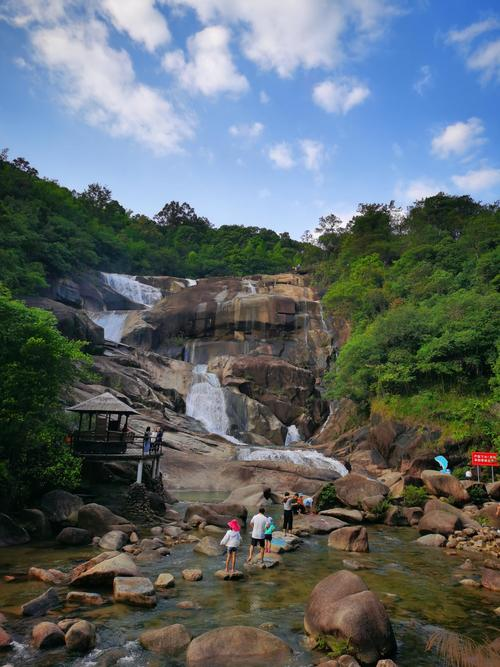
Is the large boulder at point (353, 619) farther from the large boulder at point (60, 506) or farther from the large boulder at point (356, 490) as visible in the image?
the large boulder at point (356, 490)

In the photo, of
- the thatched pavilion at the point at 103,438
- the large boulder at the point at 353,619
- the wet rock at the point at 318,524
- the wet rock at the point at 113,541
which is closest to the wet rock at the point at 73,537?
the wet rock at the point at 113,541

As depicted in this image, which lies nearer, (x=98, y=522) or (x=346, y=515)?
(x=98, y=522)

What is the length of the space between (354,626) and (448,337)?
25.5 metres

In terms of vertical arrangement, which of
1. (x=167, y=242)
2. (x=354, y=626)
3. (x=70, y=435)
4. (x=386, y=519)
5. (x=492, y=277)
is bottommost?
(x=386, y=519)

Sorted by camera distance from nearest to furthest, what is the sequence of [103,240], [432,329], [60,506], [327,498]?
[60,506] → [327,498] → [432,329] → [103,240]

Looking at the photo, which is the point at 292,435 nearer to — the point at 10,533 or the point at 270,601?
the point at 10,533

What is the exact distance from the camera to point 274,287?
60.2 meters

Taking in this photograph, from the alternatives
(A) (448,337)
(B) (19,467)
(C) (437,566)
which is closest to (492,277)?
(A) (448,337)

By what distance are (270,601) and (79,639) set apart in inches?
167

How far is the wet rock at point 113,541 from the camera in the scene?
13969 millimetres

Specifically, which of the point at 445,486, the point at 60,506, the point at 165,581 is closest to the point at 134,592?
the point at 165,581

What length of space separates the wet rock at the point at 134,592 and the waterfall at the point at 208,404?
27.6 metres

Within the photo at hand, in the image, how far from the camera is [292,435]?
132ft

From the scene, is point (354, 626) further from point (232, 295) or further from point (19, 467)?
point (232, 295)
